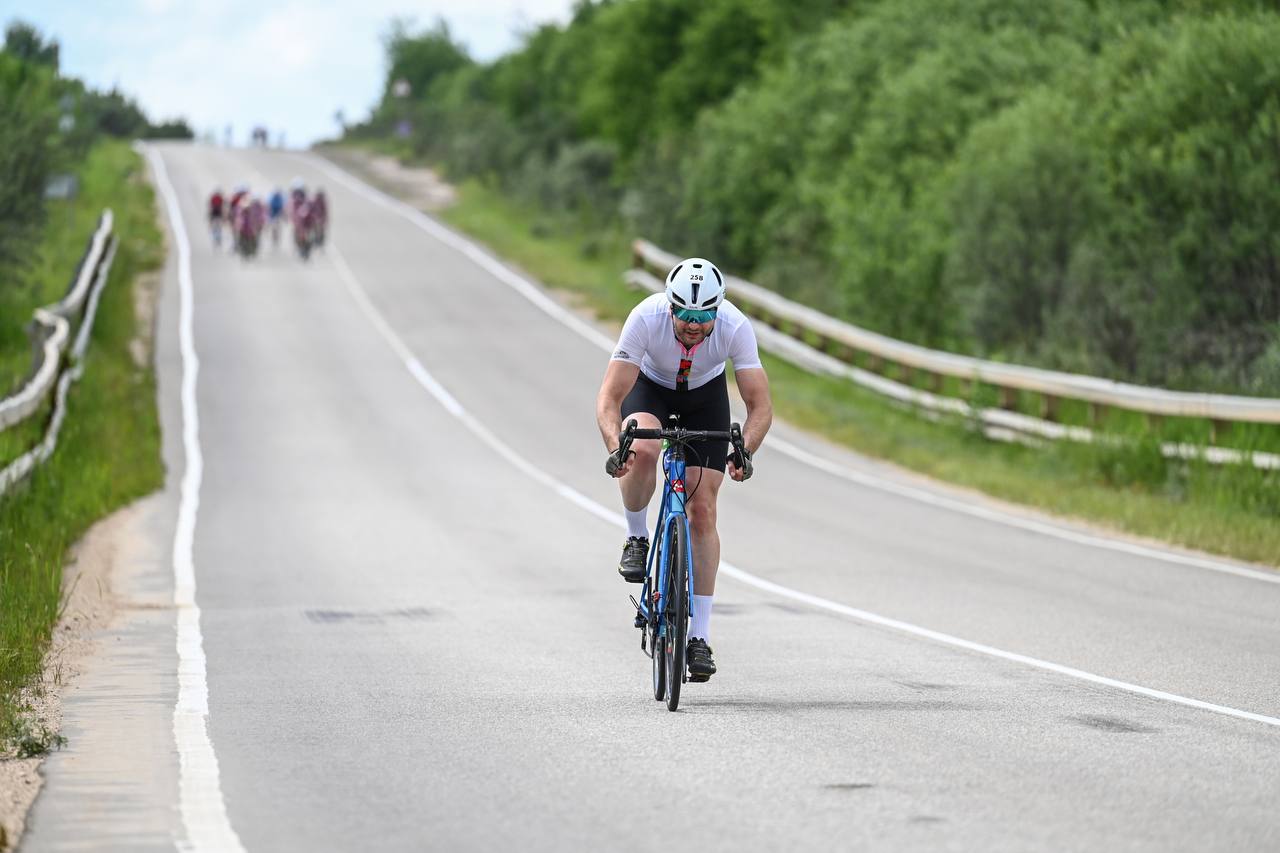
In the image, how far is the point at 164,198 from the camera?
5822cm

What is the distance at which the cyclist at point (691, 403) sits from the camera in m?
8.78

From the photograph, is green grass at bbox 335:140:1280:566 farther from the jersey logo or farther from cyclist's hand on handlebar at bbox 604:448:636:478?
cyclist's hand on handlebar at bbox 604:448:636:478

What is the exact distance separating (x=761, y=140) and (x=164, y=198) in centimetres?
2279

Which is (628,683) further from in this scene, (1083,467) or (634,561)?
(1083,467)

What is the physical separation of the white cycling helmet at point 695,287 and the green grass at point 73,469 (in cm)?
339

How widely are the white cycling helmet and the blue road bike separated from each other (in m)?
Answer: 0.60

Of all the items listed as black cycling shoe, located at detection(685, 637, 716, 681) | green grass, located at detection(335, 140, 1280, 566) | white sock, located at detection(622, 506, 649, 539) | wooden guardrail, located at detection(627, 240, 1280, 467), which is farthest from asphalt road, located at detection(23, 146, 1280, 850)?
wooden guardrail, located at detection(627, 240, 1280, 467)

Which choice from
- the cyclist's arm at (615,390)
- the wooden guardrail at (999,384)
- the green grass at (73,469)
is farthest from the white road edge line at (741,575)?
the wooden guardrail at (999,384)

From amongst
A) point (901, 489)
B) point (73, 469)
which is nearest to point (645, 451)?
point (73, 469)

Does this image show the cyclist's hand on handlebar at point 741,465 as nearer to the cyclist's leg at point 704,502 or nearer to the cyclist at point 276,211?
the cyclist's leg at point 704,502

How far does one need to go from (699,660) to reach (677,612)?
36 centimetres

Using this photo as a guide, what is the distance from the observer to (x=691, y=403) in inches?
360

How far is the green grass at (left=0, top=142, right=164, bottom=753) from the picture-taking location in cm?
978

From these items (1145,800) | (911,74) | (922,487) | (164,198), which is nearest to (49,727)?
(1145,800)
